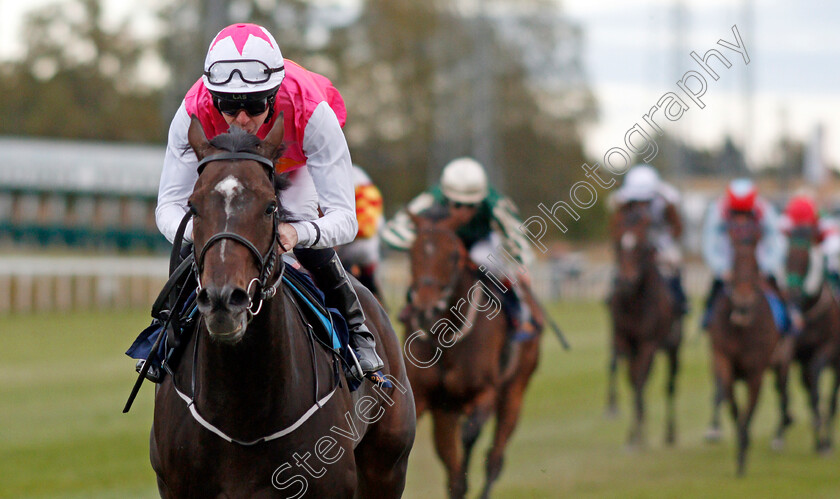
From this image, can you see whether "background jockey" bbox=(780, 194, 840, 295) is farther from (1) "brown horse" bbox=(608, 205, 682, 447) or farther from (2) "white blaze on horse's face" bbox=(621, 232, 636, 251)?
(2) "white blaze on horse's face" bbox=(621, 232, 636, 251)

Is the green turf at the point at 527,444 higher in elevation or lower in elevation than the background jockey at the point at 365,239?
lower

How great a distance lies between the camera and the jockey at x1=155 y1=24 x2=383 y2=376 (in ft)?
12.7

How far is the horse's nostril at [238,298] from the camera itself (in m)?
3.20

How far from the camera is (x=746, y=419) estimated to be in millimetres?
9594

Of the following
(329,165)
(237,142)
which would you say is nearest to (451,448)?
(329,165)

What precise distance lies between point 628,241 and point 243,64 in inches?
319

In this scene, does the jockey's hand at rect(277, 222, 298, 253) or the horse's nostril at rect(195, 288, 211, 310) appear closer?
the horse's nostril at rect(195, 288, 211, 310)

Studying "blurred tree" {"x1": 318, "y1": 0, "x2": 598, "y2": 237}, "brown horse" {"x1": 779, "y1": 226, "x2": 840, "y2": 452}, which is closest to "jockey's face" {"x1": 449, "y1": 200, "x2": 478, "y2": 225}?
"brown horse" {"x1": 779, "y1": 226, "x2": 840, "y2": 452}

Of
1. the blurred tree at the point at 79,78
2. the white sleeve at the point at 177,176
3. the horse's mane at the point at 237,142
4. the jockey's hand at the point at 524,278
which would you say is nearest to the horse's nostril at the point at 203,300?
the horse's mane at the point at 237,142

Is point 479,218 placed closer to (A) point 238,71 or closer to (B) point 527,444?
(B) point 527,444

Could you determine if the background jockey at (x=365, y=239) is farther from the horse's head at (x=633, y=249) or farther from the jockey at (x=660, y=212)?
the jockey at (x=660, y=212)

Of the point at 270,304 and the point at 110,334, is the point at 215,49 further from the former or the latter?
the point at 110,334

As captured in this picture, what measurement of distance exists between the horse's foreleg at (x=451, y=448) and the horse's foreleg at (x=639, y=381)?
3.84m

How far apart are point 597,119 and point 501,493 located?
1717 inches
